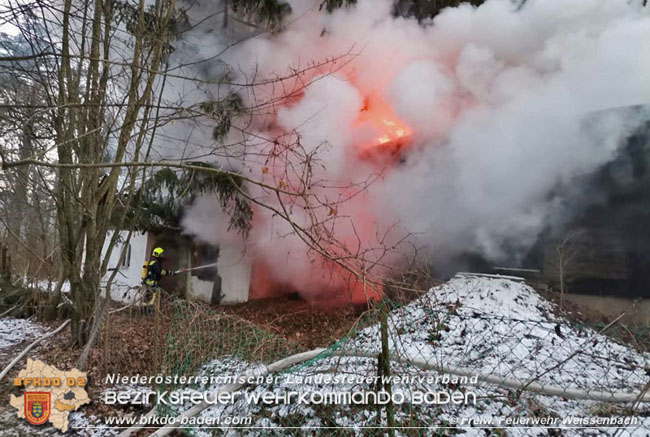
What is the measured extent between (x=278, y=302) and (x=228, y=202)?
3.15 metres

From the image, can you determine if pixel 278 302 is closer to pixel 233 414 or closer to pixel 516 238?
pixel 516 238

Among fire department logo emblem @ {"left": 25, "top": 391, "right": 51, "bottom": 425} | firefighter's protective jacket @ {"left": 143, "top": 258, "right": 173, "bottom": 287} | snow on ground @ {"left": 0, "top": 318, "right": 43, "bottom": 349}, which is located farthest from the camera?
firefighter's protective jacket @ {"left": 143, "top": 258, "right": 173, "bottom": 287}

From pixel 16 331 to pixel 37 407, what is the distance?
4.31m

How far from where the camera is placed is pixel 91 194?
18.4 feet

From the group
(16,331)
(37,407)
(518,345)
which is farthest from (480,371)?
(16,331)

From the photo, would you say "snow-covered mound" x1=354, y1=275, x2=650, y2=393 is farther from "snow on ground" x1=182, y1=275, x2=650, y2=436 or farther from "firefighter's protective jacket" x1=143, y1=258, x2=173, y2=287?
"firefighter's protective jacket" x1=143, y1=258, x2=173, y2=287

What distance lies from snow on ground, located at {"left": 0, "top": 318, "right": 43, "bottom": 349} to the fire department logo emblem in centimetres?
286

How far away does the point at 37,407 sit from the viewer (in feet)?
12.5

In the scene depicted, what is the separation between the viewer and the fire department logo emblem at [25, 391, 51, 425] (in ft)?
12.1

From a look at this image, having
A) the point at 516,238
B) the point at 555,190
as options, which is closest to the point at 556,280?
the point at 516,238

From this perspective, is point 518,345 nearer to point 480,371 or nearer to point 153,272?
point 480,371

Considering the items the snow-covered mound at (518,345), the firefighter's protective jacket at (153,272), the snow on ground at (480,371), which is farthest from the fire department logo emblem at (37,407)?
the firefighter's protective jacket at (153,272)

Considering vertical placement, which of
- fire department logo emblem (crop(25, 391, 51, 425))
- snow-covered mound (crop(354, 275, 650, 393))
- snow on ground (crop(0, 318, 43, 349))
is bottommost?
fire department logo emblem (crop(25, 391, 51, 425))

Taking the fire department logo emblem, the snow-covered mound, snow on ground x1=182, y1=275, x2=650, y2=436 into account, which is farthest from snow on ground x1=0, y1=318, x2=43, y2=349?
the snow-covered mound
